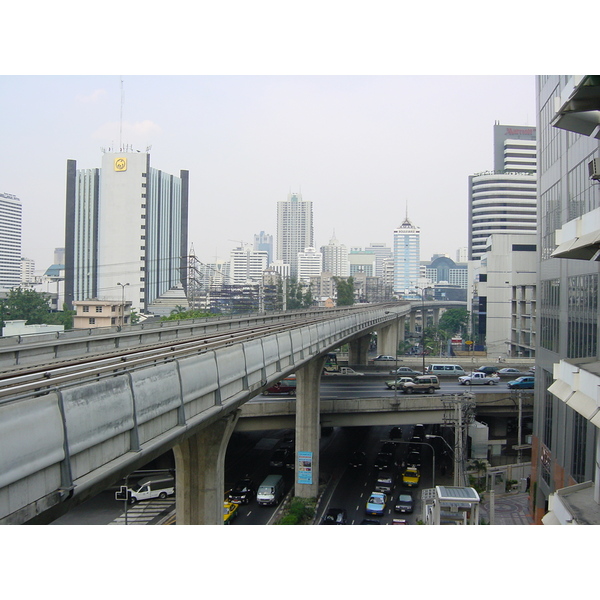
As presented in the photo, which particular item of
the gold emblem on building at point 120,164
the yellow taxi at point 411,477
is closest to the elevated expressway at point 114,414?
the yellow taxi at point 411,477

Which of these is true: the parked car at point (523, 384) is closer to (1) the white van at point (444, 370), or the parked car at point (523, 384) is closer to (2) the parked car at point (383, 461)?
(1) the white van at point (444, 370)

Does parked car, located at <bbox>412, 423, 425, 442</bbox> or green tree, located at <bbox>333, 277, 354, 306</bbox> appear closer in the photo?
parked car, located at <bbox>412, 423, 425, 442</bbox>

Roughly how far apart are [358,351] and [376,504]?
4337 cm

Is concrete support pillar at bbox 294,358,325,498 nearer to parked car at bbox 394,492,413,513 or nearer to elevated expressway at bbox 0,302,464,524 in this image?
parked car at bbox 394,492,413,513

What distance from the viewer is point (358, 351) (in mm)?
76875

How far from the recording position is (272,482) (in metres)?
37.6

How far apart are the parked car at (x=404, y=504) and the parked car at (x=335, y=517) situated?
3.08 metres

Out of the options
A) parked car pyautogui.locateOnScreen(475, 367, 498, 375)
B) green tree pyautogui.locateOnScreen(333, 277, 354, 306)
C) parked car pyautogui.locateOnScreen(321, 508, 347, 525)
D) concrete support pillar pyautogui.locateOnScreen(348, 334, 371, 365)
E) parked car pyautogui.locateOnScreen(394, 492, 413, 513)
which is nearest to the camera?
parked car pyautogui.locateOnScreen(321, 508, 347, 525)

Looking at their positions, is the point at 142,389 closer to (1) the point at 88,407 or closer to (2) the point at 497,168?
(1) the point at 88,407

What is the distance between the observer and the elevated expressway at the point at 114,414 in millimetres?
7891

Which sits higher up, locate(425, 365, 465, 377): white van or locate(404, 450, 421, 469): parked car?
locate(425, 365, 465, 377): white van

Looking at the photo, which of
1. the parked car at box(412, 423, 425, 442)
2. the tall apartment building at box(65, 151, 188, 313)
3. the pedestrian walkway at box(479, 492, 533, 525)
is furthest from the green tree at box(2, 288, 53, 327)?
the pedestrian walkway at box(479, 492, 533, 525)

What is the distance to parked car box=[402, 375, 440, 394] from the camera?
47750mm

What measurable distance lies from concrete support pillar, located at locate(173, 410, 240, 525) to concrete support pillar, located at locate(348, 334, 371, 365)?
5694 centimetres
